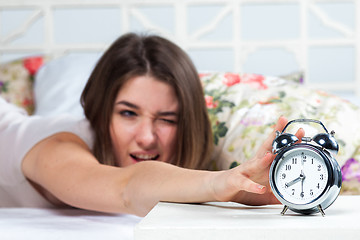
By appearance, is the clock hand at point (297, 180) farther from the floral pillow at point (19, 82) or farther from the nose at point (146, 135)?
the floral pillow at point (19, 82)

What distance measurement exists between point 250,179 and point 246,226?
8.4 inches

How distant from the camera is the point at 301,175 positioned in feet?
2.76

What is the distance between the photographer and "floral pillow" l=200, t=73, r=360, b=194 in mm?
1452

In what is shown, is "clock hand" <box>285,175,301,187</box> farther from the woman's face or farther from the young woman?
the woman's face

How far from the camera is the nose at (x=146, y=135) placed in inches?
59.6

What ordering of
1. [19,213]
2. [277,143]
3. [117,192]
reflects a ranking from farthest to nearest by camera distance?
1. [19,213]
2. [117,192]
3. [277,143]

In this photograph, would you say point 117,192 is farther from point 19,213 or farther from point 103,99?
point 103,99

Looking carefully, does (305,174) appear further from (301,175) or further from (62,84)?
(62,84)

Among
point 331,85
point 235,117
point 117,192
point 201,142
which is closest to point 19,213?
point 117,192

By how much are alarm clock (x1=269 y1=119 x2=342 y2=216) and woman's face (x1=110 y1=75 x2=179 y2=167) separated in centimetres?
70

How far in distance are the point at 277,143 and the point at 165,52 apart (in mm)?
863

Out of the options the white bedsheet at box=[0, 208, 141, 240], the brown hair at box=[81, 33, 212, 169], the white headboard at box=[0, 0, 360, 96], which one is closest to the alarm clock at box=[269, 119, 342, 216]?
the white bedsheet at box=[0, 208, 141, 240]

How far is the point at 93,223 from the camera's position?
1215 millimetres

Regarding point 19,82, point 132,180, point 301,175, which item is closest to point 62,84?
point 19,82
